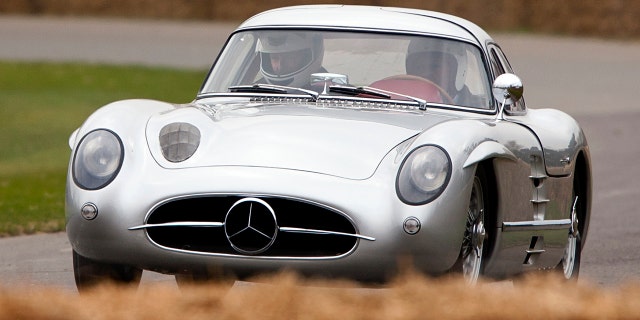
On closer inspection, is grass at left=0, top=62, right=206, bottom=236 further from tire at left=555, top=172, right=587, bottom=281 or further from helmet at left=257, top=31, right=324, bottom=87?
tire at left=555, top=172, right=587, bottom=281

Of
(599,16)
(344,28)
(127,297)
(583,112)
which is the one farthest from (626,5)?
(127,297)

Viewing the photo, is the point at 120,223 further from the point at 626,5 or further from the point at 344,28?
the point at 626,5

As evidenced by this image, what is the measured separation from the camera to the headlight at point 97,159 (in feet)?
19.8

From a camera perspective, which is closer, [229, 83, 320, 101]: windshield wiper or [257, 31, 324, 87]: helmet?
[229, 83, 320, 101]: windshield wiper

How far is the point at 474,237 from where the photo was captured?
20.2 feet

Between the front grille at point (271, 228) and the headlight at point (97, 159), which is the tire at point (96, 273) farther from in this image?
the front grille at point (271, 228)

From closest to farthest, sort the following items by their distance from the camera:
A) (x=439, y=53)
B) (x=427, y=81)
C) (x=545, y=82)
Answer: (x=427, y=81)
(x=439, y=53)
(x=545, y=82)

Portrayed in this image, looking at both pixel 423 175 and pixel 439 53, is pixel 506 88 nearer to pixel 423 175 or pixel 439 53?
pixel 439 53

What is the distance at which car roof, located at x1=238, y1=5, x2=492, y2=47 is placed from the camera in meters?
7.41

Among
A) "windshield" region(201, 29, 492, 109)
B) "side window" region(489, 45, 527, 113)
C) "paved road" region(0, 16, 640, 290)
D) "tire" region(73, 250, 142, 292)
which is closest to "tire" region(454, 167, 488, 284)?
"windshield" region(201, 29, 492, 109)

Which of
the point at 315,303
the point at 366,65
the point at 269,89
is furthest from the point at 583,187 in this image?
the point at 315,303

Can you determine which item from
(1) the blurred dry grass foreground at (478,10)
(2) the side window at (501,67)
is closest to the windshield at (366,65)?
(2) the side window at (501,67)

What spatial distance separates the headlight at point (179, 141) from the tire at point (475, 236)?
1.12 meters

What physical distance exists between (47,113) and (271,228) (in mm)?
14027
